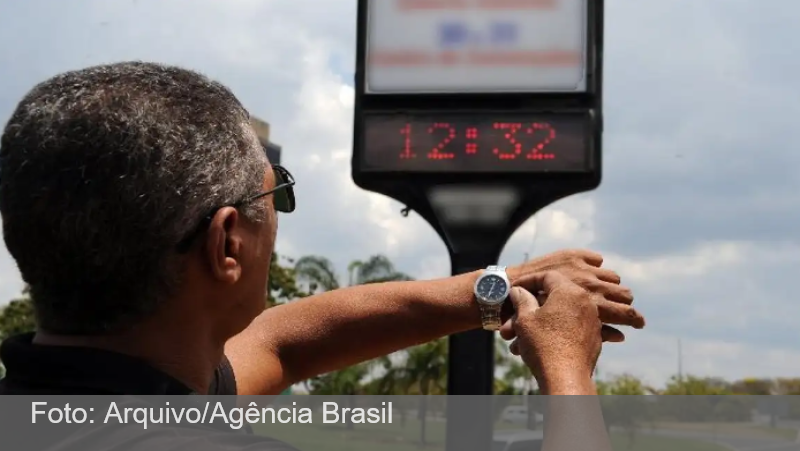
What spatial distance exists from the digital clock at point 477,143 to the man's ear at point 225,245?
11.9 ft

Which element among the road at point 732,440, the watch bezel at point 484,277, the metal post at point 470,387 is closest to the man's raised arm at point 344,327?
the watch bezel at point 484,277

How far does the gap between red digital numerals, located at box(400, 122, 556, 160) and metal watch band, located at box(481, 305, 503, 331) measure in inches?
129

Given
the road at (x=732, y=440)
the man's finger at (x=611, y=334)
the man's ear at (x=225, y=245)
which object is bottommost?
the road at (x=732, y=440)

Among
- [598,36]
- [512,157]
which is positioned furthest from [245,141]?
[598,36]

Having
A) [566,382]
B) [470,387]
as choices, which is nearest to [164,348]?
[566,382]

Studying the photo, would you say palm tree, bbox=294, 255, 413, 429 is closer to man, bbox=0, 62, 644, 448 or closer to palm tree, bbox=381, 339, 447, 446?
palm tree, bbox=381, 339, 447, 446

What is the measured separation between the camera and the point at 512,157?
497cm

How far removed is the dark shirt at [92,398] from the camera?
3.76ft

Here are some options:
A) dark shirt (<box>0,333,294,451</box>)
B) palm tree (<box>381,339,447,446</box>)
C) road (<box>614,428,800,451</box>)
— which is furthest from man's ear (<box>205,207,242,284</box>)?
palm tree (<box>381,339,447,446</box>)

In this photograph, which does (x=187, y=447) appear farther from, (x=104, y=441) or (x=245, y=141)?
(x=245, y=141)

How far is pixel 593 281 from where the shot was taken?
5.36 feet

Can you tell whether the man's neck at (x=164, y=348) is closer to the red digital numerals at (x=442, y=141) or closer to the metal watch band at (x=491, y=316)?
the metal watch band at (x=491, y=316)

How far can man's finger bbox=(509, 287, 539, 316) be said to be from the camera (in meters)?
1.46

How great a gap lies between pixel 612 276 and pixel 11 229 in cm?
93
